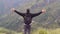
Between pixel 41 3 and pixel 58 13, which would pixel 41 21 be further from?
pixel 41 3

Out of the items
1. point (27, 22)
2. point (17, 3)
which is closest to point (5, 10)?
point (17, 3)

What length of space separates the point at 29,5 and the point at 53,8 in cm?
597

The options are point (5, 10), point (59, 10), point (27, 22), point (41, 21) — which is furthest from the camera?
point (5, 10)

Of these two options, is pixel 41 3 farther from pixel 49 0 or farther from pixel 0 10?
pixel 0 10

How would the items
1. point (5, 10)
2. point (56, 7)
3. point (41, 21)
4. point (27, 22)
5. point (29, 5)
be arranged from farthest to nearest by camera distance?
point (29, 5) < point (5, 10) < point (56, 7) < point (41, 21) < point (27, 22)

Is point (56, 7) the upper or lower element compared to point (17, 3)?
lower

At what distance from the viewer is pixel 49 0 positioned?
114ft

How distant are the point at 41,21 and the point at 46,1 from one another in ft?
28.5

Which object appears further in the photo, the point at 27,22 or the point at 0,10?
the point at 0,10

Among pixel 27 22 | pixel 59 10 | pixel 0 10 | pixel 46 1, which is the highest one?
pixel 46 1

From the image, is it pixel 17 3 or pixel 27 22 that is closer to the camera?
pixel 27 22

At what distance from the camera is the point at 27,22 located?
5.58 metres

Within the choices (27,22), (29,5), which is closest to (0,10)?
(29,5)

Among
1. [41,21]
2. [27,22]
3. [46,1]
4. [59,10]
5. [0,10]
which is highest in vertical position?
[46,1]
